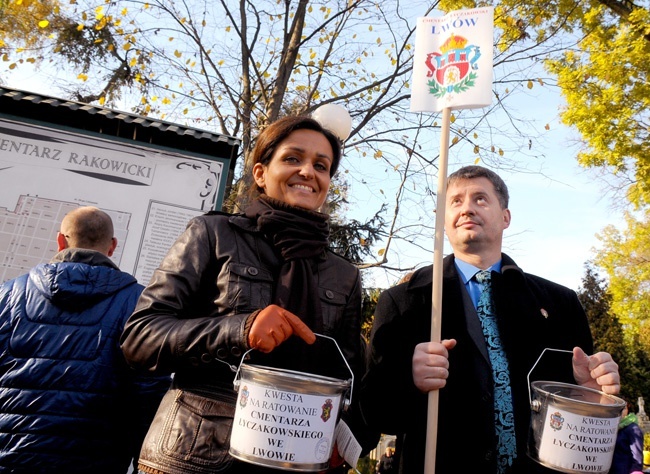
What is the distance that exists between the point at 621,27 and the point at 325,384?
10.1 meters

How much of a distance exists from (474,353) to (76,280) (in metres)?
1.77

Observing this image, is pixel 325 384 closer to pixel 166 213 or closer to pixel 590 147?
pixel 166 213

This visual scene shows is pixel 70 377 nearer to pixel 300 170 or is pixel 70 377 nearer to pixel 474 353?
pixel 300 170

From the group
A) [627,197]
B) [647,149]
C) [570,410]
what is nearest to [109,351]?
[570,410]

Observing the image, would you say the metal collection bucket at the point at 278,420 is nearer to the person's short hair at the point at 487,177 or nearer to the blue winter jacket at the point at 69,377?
the blue winter jacket at the point at 69,377

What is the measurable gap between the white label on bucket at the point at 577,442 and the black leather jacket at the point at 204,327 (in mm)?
695

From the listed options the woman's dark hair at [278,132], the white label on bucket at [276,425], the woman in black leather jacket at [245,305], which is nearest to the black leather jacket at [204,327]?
the woman in black leather jacket at [245,305]

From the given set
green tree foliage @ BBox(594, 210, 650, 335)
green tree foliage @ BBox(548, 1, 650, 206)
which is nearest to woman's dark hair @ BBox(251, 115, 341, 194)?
green tree foliage @ BBox(548, 1, 650, 206)

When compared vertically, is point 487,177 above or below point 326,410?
above

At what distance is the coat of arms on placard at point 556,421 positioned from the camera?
1.78m

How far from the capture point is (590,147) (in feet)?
34.7

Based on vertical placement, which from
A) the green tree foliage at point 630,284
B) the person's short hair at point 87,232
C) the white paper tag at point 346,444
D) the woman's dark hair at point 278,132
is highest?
the green tree foliage at point 630,284

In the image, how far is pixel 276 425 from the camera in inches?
57.2

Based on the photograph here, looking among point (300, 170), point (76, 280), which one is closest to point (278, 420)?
point (300, 170)
